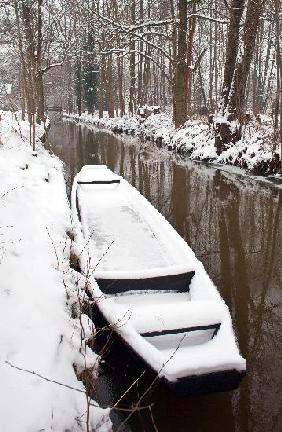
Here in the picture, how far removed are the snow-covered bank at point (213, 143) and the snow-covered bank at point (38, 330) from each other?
6.62 m

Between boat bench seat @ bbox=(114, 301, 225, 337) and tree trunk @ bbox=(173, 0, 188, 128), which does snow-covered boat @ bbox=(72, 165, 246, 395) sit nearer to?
boat bench seat @ bbox=(114, 301, 225, 337)

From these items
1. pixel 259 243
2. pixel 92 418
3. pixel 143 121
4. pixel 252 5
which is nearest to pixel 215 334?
pixel 92 418

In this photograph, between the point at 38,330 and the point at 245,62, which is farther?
the point at 245,62

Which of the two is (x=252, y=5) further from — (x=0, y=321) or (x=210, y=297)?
(x=0, y=321)

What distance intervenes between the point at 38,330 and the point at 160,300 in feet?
4.44

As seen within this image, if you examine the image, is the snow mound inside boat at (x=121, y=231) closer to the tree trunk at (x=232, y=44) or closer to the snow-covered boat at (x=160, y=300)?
the snow-covered boat at (x=160, y=300)

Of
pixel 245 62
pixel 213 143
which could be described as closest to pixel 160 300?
pixel 245 62

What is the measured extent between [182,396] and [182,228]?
4.70m

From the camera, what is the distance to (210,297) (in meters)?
3.74

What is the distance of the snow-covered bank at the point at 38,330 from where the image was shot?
2.41 m

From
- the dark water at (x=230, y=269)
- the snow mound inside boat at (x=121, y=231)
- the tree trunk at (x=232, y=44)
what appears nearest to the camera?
the dark water at (x=230, y=269)

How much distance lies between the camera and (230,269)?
18.9 feet

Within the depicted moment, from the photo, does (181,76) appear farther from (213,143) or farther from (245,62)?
(245,62)

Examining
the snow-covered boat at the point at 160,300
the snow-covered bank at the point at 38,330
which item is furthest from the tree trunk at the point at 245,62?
the snow-covered bank at the point at 38,330
